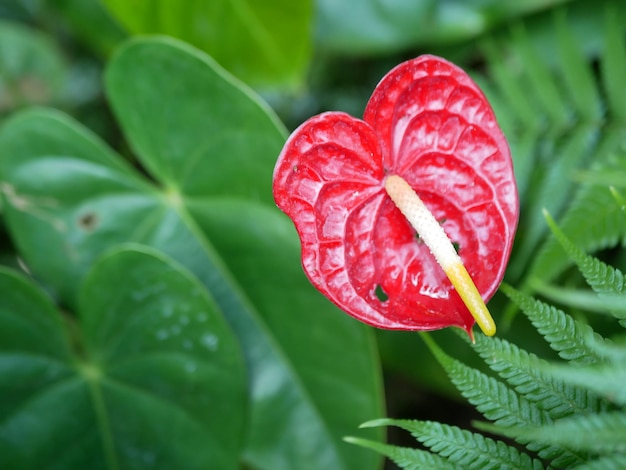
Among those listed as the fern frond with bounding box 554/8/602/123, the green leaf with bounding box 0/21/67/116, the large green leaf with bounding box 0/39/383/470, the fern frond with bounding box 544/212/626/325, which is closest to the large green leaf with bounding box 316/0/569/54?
the fern frond with bounding box 554/8/602/123

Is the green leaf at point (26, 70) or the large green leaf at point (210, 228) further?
the green leaf at point (26, 70)

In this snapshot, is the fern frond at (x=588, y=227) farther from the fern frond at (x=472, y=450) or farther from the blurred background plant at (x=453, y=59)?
the fern frond at (x=472, y=450)

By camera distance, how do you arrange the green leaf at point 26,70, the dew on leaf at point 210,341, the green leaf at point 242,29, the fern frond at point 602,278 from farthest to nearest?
the green leaf at point 26,70 → the green leaf at point 242,29 → the dew on leaf at point 210,341 → the fern frond at point 602,278

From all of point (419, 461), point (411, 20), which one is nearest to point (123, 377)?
point (419, 461)

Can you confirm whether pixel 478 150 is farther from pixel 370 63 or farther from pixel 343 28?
pixel 370 63

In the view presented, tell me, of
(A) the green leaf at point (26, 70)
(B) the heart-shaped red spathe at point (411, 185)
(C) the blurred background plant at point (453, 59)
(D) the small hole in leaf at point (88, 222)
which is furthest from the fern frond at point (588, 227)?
(A) the green leaf at point (26, 70)

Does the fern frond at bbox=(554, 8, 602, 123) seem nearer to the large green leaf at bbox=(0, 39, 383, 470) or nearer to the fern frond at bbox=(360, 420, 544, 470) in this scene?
the large green leaf at bbox=(0, 39, 383, 470)

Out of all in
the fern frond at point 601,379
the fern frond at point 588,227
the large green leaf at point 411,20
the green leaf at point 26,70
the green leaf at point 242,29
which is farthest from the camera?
the green leaf at point 26,70

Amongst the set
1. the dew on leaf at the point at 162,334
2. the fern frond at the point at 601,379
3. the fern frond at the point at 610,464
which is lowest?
the fern frond at the point at 610,464
